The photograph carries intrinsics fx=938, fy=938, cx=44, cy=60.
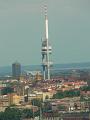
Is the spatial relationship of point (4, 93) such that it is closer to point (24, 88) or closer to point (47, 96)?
point (24, 88)

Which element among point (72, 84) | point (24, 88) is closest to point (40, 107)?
point (24, 88)

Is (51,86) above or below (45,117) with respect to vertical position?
above

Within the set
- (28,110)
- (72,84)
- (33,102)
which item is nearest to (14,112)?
(28,110)

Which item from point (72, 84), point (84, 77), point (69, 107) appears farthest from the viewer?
point (84, 77)

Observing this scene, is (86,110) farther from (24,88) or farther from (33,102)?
(24,88)

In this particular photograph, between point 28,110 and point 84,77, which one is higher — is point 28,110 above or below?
below

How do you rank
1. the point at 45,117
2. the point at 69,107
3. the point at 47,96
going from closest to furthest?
the point at 45,117, the point at 69,107, the point at 47,96

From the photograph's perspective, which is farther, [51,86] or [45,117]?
[51,86]

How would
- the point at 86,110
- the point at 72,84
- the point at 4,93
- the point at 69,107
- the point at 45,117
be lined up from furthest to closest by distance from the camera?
the point at 72,84 < the point at 4,93 < the point at 69,107 < the point at 86,110 < the point at 45,117

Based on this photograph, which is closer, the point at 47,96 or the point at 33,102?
the point at 33,102
